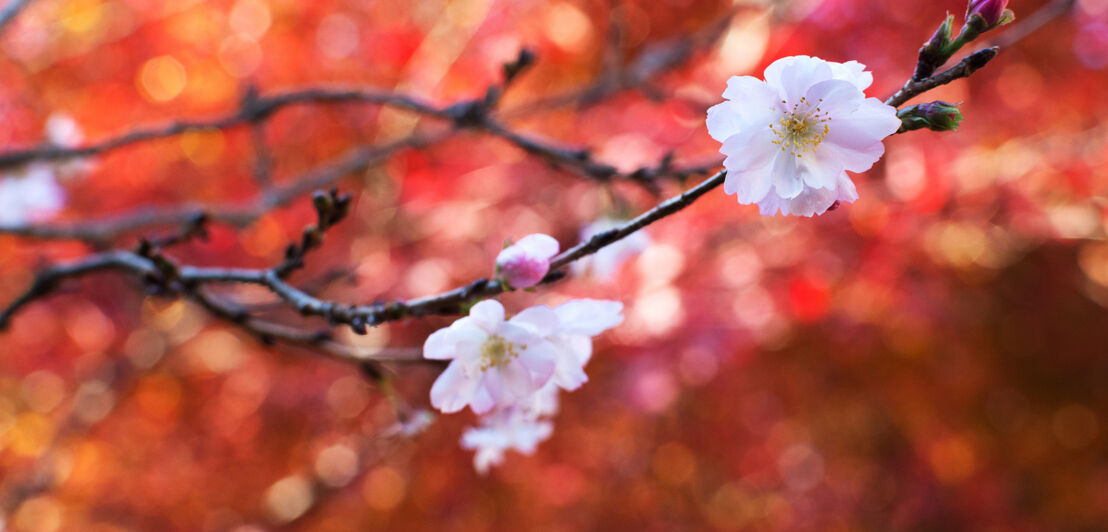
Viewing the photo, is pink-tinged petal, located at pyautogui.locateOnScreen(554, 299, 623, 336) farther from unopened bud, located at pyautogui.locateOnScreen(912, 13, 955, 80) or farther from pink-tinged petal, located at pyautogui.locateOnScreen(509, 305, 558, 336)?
unopened bud, located at pyautogui.locateOnScreen(912, 13, 955, 80)

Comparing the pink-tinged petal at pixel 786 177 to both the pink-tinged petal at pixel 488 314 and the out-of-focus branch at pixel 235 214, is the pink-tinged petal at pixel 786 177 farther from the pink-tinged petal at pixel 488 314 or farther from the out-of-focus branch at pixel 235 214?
the out-of-focus branch at pixel 235 214

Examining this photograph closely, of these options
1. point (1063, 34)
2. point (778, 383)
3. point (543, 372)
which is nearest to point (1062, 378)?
point (778, 383)

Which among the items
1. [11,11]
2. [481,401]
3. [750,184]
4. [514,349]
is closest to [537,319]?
[514,349]

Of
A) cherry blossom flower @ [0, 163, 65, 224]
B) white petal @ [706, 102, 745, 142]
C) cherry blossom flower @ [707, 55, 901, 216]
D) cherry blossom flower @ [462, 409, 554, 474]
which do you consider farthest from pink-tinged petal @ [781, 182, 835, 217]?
cherry blossom flower @ [0, 163, 65, 224]

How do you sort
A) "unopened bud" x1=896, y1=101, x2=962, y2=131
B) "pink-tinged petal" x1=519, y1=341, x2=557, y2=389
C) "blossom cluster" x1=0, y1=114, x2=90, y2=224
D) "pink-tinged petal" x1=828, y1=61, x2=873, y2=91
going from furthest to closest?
"blossom cluster" x1=0, y1=114, x2=90, y2=224, "pink-tinged petal" x1=519, y1=341, x2=557, y2=389, "pink-tinged petal" x1=828, y1=61, x2=873, y2=91, "unopened bud" x1=896, y1=101, x2=962, y2=131

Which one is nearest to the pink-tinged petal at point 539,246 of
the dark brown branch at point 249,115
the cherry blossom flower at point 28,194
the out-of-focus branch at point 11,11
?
the dark brown branch at point 249,115
